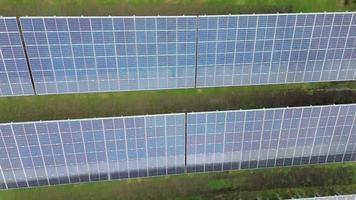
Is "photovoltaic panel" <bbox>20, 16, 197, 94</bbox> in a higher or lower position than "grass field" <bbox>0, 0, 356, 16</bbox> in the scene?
lower

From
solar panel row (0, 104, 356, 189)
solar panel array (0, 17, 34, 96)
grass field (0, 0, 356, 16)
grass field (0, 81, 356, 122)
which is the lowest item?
solar panel row (0, 104, 356, 189)

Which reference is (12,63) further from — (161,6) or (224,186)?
(224,186)

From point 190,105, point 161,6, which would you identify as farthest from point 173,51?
A: point 190,105

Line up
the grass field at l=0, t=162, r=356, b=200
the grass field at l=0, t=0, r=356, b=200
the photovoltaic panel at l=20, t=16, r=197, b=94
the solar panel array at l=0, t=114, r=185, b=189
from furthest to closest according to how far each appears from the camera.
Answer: the grass field at l=0, t=162, r=356, b=200, the grass field at l=0, t=0, r=356, b=200, the solar panel array at l=0, t=114, r=185, b=189, the photovoltaic panel at l=20, t=16, r=197, b=94

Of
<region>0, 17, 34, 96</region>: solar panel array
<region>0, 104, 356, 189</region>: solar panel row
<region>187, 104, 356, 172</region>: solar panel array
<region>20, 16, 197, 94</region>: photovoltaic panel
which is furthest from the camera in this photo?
<region>187, 104, 356, 172</region>: solar panel array

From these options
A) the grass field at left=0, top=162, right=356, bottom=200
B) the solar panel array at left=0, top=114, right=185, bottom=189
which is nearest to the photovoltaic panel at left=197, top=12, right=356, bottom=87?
the solar panel array at left=0, top=114, right=185, bottom=189

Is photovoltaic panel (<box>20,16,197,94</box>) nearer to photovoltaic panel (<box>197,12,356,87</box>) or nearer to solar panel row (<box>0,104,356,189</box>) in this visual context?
photovoltaic panel (<box>197,12,356,87</box>)

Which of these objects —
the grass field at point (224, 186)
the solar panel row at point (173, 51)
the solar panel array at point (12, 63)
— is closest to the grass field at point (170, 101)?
the solar panel row at point (173, 51)
